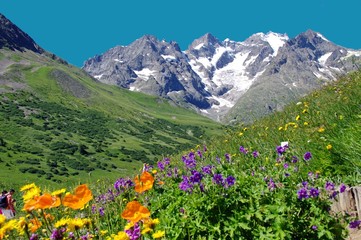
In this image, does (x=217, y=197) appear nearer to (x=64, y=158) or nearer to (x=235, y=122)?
(x=235, y=122)

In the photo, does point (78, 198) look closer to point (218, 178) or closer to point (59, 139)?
point (218, 178)

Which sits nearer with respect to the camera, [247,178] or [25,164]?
[247,178]

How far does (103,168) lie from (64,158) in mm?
13317

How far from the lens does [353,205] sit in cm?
487

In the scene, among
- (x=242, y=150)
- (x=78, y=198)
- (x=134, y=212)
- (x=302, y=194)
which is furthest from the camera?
(x=242, y=150)

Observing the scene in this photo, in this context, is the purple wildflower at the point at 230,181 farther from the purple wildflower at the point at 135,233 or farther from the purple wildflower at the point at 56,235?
the purple wildflower at the point at 56,235

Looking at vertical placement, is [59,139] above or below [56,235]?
above

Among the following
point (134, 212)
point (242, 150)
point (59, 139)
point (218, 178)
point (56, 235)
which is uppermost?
point (59, 139)

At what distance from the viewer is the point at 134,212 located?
10.8ft

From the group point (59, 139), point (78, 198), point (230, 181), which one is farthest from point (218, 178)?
point (59, 139)

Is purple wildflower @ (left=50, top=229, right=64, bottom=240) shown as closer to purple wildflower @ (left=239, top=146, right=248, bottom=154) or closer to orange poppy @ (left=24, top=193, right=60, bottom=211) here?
orange poppy @ (left=24, top=193, right=60, bottom=211)

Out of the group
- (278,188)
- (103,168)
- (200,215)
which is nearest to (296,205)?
(278,188)

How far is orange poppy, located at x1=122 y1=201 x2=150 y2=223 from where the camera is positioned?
3.23m

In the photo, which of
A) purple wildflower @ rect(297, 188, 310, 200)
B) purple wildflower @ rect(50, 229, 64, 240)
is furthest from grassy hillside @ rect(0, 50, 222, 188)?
purple wildflower @ rect(50, 229, 64, 240)
